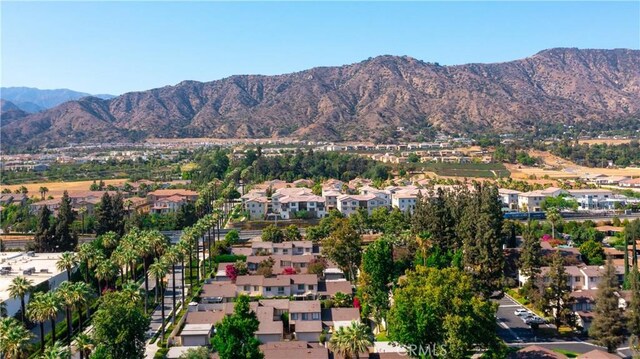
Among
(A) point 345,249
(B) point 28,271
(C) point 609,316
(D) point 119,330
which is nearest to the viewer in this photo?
(D) point 119,330

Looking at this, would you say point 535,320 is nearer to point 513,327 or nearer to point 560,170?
point 513,327

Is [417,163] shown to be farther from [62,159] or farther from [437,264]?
[62,159]

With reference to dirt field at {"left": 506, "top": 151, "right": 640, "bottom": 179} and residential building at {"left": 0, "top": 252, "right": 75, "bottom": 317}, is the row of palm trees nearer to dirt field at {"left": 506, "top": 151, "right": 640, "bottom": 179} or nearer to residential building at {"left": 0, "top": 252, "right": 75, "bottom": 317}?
residential building at {"left": 0, "top": 252, "right": 75, "bottom": 317}

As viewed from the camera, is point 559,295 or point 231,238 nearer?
point 559,295

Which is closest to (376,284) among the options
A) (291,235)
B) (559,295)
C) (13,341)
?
(559,295)

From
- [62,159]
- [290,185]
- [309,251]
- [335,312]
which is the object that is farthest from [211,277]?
[62,159]

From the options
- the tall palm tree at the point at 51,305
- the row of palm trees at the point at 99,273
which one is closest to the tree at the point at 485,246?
the row of palm trees at the point at 99,273

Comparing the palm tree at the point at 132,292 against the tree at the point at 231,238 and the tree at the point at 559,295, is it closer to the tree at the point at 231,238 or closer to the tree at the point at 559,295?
the tree at the point at 559,295
